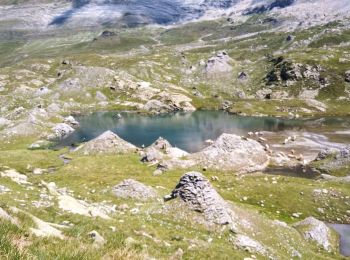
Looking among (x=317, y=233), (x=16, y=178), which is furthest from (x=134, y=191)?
(x=317, y=233)

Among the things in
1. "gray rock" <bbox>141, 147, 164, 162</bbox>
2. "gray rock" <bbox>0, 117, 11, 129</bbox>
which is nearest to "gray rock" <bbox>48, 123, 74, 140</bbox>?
"gray rock" <bbox>0, 117, 11, 129</bbox>

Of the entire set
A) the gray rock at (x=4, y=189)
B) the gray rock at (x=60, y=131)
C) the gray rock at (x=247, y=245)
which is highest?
the gray rock at (x=4, y=189)

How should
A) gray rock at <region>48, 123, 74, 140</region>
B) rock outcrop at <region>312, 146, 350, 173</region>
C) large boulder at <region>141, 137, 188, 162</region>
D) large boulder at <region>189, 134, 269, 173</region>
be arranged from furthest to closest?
1. gray rock at <region>48, 123, 74, 140</region>
2. large boulder at <region>189, 134, 269, 173</region>
3. large boulder at <region>141, 137, 188, 162</region>
4. rock outcrop at <region>312, 146, 350, 173</region>

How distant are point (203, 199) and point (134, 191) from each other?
15469mm

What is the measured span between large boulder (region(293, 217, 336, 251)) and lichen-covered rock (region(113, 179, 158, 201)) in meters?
21.0

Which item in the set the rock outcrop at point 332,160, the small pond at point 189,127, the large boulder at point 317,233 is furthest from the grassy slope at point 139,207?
the small pond at point 189,127

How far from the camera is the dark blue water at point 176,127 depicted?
467ft

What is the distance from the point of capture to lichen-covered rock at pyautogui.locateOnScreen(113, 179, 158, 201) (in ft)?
186

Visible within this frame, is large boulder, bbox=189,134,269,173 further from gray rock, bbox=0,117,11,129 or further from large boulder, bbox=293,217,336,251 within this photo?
gray rock, bbox=0,117,11,129

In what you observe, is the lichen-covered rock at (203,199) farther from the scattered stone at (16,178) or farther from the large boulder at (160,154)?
the large boulder at (160,154)

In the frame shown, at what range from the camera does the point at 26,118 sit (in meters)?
146

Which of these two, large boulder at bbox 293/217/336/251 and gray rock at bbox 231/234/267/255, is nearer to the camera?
gray rock at bbox 231/234/267/255

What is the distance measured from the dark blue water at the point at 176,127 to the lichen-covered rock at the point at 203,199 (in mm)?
77906

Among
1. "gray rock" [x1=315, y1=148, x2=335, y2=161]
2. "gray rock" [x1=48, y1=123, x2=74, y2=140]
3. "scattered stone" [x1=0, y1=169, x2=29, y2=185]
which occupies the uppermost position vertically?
"scattered stone" [x1=0, y1=169, x2=29, y2=185]
